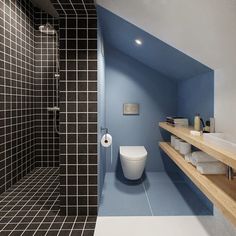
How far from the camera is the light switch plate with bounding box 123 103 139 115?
145 inches

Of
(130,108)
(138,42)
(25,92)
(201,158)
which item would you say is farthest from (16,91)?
(201,158)

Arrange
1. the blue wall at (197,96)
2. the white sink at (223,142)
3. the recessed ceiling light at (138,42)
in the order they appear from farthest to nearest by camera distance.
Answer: the recessed ceiling light at (138,42)
the blue wall at (197,96)
the white sink at (223,142)

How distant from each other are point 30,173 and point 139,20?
9.36ft

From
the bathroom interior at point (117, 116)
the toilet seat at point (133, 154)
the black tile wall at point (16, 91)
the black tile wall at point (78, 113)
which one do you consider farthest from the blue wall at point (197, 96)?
the black tile wall at point (16, 91)

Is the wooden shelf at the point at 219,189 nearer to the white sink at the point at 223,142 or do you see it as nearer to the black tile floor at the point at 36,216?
the white sink at the point at 223,142

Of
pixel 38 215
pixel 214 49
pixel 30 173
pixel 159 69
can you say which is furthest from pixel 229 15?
pixel 30 173

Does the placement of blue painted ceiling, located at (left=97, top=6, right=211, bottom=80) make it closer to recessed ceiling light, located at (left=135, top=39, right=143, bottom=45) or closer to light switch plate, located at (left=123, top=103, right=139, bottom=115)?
recessed ceiling light, located at (left=135, top=39, right=143, bottom=45)

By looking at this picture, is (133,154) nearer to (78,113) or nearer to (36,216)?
(78,113)

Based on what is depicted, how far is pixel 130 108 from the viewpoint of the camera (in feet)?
12.1

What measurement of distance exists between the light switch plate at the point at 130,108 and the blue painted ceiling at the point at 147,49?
0.69m

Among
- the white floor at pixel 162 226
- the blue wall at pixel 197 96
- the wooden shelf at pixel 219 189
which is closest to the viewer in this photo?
the wooden shelf at pixel 219 189

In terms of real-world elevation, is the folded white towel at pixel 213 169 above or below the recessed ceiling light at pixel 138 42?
below

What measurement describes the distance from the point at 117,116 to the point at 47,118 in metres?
1.25

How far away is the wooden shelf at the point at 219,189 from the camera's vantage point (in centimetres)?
137
